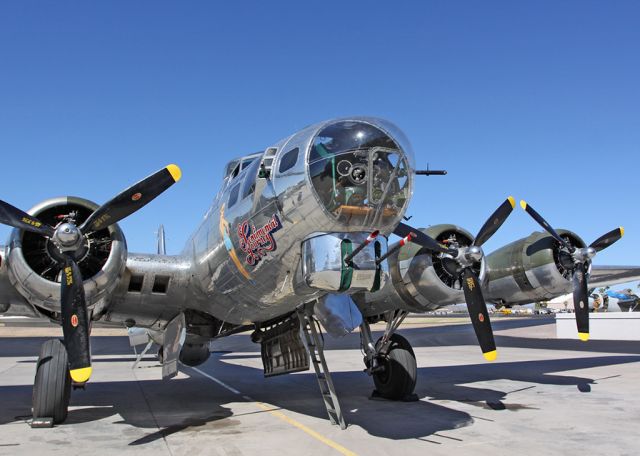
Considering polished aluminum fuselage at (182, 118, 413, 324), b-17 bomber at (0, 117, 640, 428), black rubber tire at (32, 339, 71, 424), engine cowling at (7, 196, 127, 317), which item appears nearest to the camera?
b-17 bomber at (0, 117, 640, 428)

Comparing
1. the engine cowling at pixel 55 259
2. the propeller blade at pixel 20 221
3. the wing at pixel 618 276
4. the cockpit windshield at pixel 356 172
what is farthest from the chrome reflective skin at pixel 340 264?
the wing at pixel 618 276

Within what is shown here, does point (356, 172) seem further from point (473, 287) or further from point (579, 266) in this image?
point (579, 266)

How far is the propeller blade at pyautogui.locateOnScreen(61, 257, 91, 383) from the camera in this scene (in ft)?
24.2

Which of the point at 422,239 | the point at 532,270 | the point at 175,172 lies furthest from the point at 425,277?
the point at 175,172

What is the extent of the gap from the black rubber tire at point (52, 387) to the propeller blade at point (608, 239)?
10.0m

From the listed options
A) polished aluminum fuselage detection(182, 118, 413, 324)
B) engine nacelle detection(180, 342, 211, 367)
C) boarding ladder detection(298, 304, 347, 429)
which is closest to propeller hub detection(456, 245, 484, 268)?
boarding ladder detection(298, 304, 347, 429)

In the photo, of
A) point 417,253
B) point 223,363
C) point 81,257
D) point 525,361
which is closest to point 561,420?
point 417,253

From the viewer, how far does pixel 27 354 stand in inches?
1000

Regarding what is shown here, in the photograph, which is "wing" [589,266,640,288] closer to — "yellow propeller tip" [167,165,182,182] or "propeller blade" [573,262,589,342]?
"propeller blade" [573,262,589,342]

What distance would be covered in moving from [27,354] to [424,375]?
1936 centimetres

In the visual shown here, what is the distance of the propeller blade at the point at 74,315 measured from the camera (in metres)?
7.37

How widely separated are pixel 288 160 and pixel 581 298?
24.5 feet

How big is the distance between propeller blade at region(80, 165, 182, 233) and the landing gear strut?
4.25 metres

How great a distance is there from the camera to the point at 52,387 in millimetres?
8359
